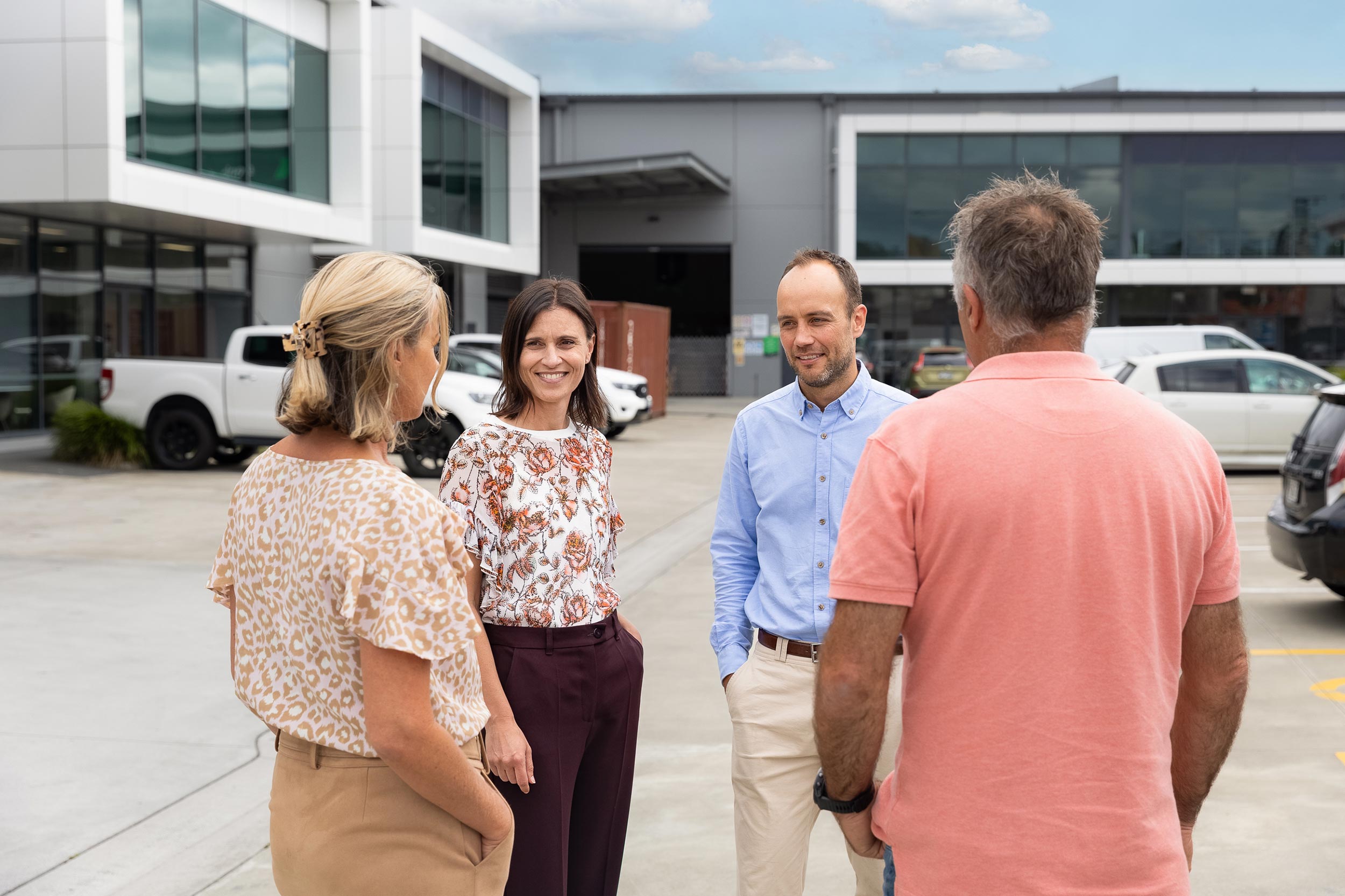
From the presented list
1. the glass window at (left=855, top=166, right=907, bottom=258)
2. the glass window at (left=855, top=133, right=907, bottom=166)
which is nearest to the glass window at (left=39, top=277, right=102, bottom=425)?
the glass window at (left=855, top=166, right=907, bottom=258)

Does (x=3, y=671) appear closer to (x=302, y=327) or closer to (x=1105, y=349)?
(x=302, y=327)

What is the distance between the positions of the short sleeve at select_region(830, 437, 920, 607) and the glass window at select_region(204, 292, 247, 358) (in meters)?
23.5

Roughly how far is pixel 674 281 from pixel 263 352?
102 ft

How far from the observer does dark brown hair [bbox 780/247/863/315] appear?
310 centimetres

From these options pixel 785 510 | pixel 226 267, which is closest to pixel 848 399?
pixel 785 510

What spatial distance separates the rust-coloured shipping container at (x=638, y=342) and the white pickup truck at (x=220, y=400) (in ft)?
34.0

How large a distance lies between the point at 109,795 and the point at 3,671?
2.02 m

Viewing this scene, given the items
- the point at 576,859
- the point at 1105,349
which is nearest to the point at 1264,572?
the point at 576,859

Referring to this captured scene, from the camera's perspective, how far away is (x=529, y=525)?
2820 millimetres

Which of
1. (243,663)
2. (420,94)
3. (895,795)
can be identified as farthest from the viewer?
(420,94)

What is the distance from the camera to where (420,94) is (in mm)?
27344

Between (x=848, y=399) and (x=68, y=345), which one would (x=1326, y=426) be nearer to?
(x=848, y=399)

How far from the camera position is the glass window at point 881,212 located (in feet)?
121

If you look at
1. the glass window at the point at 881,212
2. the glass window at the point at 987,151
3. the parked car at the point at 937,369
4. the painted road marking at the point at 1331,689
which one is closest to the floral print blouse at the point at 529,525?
the painted road marking at the point at 1331,689
